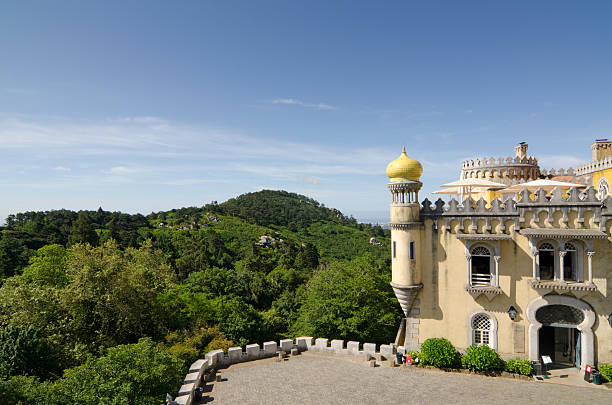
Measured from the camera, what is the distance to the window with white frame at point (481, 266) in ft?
61.6

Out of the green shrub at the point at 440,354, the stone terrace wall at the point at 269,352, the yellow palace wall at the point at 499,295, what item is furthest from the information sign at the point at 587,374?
the stone terrace wall at the point at 269,352

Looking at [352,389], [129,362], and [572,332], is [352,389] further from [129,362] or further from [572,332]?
[572,332]

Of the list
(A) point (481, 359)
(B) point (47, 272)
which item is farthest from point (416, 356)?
(B) point (47, 272)

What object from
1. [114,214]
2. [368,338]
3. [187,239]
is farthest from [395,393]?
[114,214]

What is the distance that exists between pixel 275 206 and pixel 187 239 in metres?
82.1

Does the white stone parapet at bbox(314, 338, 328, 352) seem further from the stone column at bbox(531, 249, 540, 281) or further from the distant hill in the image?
the distant hill

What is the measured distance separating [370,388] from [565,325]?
10820 mm

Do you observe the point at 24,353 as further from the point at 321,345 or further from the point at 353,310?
the point at 353,310

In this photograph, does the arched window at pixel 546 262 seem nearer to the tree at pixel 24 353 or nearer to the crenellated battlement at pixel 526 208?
the crenellated battlement at pixel 526 208

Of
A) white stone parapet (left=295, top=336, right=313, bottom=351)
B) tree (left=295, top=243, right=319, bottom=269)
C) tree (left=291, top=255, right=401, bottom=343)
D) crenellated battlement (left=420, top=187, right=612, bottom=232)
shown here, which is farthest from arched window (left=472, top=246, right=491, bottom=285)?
tree (left=295, top=243, right=319, bottom=269)

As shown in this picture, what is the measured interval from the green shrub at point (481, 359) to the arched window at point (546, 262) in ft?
16.1

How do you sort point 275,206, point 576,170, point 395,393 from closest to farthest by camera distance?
point 395,393
point 576,170
point 275,206

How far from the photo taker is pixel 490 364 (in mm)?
17625

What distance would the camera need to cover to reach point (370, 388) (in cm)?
1656
